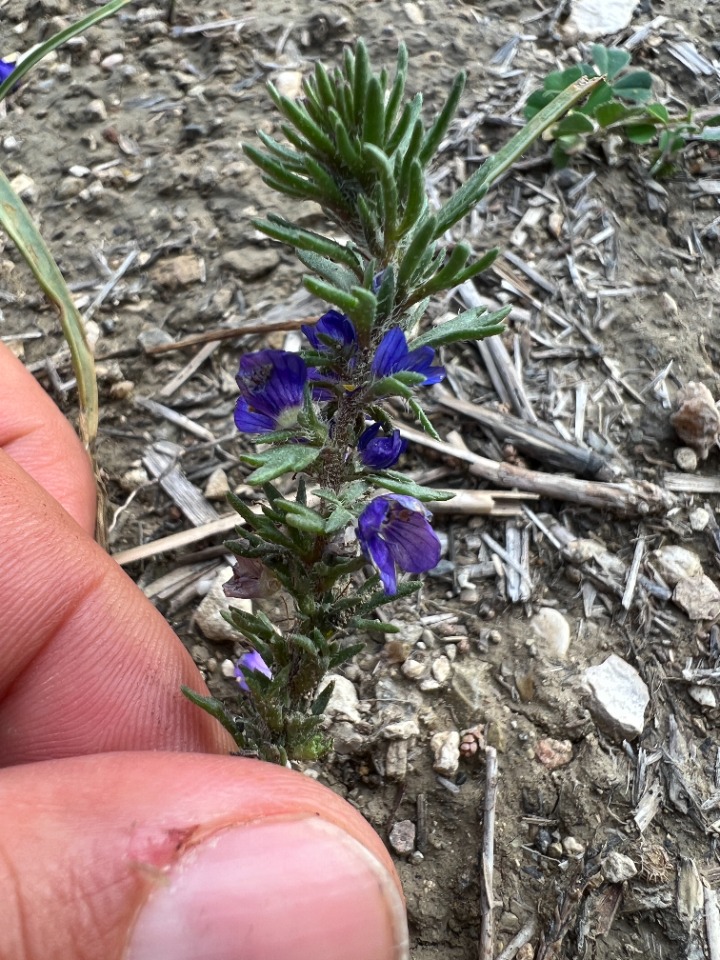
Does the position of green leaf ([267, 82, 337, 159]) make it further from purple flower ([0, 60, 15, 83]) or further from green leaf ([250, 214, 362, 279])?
purple flower ([0, 60, 15, 83])

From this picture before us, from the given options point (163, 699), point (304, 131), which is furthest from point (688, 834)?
point (304, 131)

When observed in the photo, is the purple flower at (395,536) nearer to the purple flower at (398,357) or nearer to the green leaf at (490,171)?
the purple flower at (398,357)

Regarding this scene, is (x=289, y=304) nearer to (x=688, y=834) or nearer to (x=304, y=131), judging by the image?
Result: (x=304, y=131)

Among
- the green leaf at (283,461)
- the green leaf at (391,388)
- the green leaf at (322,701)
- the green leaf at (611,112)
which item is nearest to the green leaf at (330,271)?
the green leaf at (391,388)

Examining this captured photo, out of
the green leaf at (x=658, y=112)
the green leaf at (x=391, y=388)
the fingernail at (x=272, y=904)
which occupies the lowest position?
the fingernail at (x=272, y=904)

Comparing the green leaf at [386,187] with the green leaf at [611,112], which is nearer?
the green leaf at [386,187]

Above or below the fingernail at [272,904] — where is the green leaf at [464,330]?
above

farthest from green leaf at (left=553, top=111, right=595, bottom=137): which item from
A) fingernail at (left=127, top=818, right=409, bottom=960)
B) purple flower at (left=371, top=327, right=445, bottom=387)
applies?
fingernail at (left=127, top=818, right=409, bottom=960)
